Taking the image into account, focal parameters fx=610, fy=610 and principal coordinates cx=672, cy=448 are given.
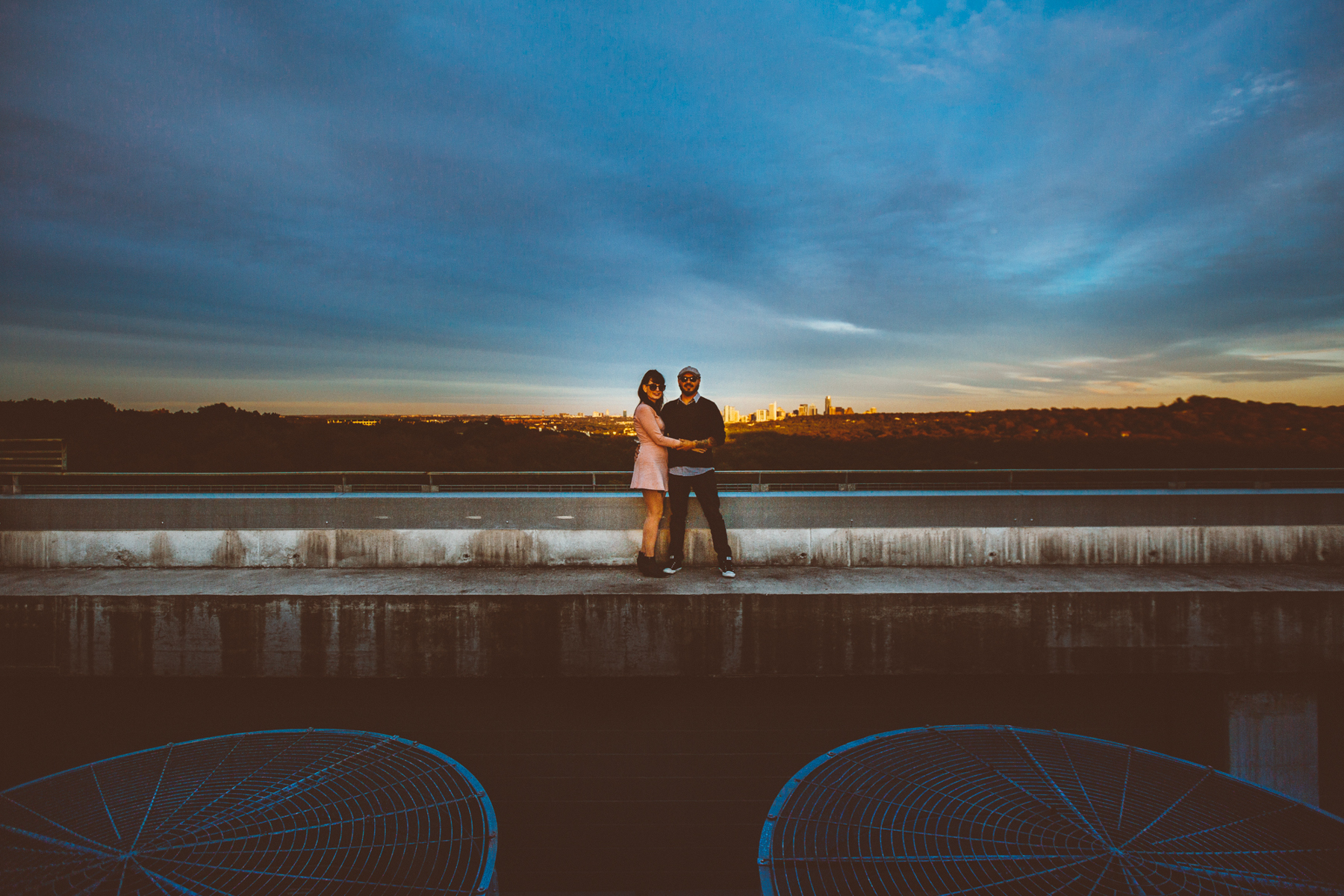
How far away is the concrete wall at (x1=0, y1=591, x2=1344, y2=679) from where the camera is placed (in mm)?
5492

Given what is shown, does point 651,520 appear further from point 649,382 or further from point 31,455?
point 31,455

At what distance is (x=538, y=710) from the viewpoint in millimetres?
5711

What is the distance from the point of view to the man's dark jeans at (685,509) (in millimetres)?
6488

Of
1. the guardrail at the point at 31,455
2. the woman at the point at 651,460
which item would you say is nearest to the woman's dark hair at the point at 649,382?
the woman at the point at 651,460

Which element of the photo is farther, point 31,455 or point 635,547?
point 31,455

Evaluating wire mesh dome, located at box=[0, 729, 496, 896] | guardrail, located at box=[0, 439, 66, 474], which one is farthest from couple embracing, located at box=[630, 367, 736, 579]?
guardrail, located at box=[0, 439, 66, 474]

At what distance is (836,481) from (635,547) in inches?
318

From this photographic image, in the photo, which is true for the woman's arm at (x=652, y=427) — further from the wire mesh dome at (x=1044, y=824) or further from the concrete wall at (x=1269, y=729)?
the concrete wall at (x=1269, y=729)

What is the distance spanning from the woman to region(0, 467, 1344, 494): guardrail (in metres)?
4.54

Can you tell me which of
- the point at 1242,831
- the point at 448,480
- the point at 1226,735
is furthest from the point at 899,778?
the point at 448,480

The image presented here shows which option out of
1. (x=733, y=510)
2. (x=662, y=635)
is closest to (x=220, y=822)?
(x=662, y=635)

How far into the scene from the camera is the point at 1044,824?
3449mm

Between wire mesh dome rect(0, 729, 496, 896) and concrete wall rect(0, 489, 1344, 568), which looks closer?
wire mesh dome rect(0, 729, 496, 896)

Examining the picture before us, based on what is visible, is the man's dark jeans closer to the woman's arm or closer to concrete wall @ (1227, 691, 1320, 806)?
the woman's arm
